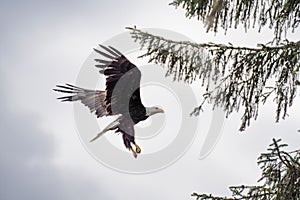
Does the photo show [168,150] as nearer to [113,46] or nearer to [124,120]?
[124,120]

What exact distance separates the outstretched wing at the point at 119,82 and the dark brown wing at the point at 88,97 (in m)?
0.21

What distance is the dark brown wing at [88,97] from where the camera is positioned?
22.0 feet

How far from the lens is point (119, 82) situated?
6.42 metres

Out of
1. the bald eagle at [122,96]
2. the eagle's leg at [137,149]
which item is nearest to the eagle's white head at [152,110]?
the bald eagle at [122,96]

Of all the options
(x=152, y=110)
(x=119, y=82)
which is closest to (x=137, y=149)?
(x=152, y=110)

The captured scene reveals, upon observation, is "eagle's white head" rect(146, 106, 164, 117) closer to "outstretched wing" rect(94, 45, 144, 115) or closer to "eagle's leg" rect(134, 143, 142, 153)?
"outstretched wing" rect(94, 45, 144, 115)

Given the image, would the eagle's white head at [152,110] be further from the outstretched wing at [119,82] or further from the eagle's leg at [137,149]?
the eagle's leg at [137,149]

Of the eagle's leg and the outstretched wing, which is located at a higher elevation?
the outstretched wing

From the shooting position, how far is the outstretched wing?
6.36 metres

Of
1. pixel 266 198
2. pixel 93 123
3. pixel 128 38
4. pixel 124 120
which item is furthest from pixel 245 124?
pixel 93 123

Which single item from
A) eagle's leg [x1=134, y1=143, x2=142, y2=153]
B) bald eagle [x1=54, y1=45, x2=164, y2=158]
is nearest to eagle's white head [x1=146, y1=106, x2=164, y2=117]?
bald eagle [x1=54, y1=45, x2=164, y2=158]

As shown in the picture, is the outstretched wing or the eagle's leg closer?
the eagle's leg

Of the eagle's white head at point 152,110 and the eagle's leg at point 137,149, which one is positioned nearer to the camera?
the eagle's leg at point 137,149

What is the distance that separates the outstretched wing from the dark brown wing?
211 millimetres
